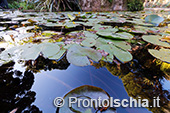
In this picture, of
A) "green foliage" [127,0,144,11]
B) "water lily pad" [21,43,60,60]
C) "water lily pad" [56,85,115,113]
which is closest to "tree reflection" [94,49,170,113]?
"water lily pad" [56,85,115,113]

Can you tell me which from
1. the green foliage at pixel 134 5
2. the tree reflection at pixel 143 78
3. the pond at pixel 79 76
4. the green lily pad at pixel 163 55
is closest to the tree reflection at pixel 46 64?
the pond at pixel 79 76

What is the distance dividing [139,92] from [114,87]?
111 mm

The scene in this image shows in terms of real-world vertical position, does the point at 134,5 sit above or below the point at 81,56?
above

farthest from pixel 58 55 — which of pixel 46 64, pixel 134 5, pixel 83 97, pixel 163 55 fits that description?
pixel 134 5

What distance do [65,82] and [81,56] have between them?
209 mm

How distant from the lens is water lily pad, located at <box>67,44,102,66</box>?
1.85ft

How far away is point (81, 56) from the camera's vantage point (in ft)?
2.00

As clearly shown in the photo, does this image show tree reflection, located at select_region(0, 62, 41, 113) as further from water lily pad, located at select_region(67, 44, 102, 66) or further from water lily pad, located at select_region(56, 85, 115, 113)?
water lily pad, located at select_region(67, 44, 102, 66)

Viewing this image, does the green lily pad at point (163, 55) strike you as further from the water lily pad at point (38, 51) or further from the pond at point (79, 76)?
the water lily pad at point (38, 51)

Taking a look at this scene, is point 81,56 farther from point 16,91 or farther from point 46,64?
point 16,91

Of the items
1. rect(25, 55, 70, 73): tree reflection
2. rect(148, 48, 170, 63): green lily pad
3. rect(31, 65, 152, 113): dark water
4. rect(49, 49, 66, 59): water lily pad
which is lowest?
rect(31, 65, 152, 113): dark water

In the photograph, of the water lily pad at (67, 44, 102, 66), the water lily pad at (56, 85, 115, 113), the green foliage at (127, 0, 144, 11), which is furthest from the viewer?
the green foliage at (127, 0, 144, 11)

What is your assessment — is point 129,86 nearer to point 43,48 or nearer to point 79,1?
point 43,48

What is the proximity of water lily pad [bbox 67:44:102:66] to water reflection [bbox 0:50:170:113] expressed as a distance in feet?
0.14
